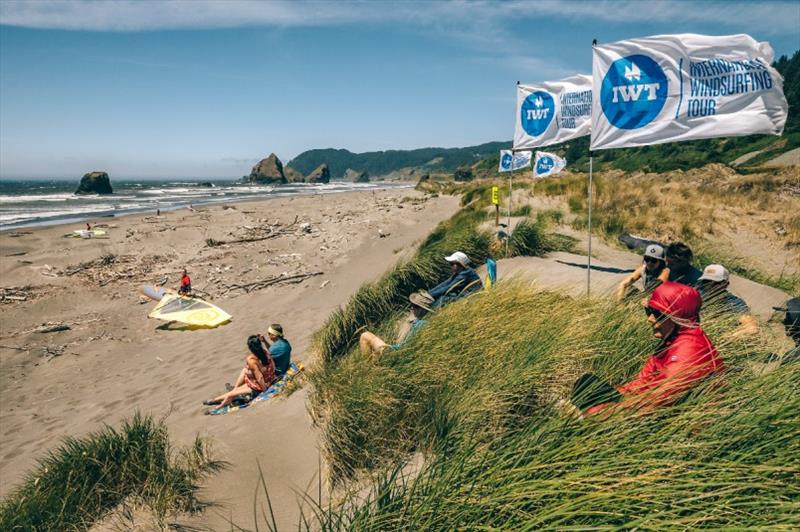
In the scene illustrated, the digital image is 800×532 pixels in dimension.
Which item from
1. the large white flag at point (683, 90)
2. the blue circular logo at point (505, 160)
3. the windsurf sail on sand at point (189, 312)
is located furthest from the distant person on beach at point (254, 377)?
the blue circular logo at point (505, 160)

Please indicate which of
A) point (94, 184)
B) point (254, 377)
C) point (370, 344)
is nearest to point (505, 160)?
point (254, 377)

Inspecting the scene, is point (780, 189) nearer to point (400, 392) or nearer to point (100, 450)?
point (400, 392)

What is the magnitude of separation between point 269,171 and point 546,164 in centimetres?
11075

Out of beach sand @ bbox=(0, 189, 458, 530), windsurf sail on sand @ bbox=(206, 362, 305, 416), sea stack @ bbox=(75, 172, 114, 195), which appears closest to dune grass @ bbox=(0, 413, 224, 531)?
beach sand @ bbox=(0, 189, 458, 530)

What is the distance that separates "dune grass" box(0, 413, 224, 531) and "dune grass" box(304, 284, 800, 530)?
117 cm

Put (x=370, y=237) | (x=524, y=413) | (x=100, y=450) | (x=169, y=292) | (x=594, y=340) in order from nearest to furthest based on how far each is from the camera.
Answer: (x=524, y=413) < (x=594, y=340) < (x=100, y=450) < (x=169, y=292) < (x=370, y=237)

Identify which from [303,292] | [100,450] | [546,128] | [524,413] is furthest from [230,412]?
[546,128]

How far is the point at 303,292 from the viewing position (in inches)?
476

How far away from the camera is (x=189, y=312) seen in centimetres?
1031

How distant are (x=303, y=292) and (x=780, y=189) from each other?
61.2 feet

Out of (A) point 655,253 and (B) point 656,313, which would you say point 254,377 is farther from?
(A) point 655,253

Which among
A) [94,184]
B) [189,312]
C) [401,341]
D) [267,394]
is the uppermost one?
[94,184]

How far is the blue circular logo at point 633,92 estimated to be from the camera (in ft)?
18.9

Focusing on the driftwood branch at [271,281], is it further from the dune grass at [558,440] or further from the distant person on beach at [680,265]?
the distant person on beach at [680,265]
